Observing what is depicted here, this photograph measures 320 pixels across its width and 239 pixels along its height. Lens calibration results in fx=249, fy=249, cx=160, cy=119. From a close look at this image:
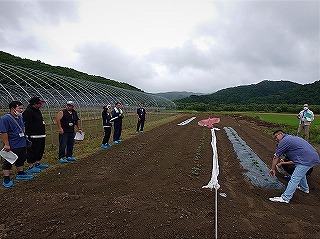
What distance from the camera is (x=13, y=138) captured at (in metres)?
5.66

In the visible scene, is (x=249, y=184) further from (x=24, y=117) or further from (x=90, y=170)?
(x=24, y=117)

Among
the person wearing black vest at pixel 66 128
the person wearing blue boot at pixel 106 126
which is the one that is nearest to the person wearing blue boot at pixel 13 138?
the person wearing black vest at pixel 66 128

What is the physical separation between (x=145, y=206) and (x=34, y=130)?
392 cm

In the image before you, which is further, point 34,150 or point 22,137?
point 34,150

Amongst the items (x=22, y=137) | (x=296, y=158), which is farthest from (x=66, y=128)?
(x=296, y=158)

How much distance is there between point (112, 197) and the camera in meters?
4.91

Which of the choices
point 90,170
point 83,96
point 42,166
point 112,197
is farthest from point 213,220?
point 83,96

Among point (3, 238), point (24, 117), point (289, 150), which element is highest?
point (24, 117)

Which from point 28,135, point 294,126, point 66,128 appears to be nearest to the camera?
point 28,135

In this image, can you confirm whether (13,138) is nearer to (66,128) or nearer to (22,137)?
(22,137)

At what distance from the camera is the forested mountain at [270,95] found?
81.5 meters

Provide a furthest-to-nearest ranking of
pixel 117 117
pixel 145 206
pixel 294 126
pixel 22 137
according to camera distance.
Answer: pixel 294 126 → pixel 117 117 → pixel 22 137 → pixel 145 206

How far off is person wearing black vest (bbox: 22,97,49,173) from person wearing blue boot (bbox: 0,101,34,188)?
1.63 feet

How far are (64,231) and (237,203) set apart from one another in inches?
126
